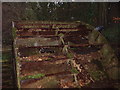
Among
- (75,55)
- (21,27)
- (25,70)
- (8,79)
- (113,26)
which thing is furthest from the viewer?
(113,26)

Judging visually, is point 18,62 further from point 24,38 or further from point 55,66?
point 24,38

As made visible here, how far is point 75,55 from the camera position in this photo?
5.57m

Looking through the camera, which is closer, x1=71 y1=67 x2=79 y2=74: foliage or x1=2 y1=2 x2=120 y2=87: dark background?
x1=71 y1=67 x2=79 y2=74: foliage

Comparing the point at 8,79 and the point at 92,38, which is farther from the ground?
the point at 92,38

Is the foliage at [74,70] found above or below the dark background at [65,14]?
below

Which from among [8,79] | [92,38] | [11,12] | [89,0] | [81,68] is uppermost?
[89,0]

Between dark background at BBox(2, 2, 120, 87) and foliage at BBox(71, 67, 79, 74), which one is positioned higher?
dark background at BBox(2, 2, 120, 87)

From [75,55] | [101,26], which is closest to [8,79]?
[75,55]

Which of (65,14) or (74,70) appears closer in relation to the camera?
(74,70)

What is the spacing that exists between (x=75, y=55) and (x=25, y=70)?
1574 mm

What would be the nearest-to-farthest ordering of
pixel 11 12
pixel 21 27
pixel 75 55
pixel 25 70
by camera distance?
1. pixel 25 70
2. pixel 75 55
3. pixel 21 27
4. pixel 11 12

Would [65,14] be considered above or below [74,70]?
above

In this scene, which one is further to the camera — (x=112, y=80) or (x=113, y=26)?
(x=113, y=26)

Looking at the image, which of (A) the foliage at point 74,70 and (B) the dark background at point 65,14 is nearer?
(A) the foliage at point 74,70
